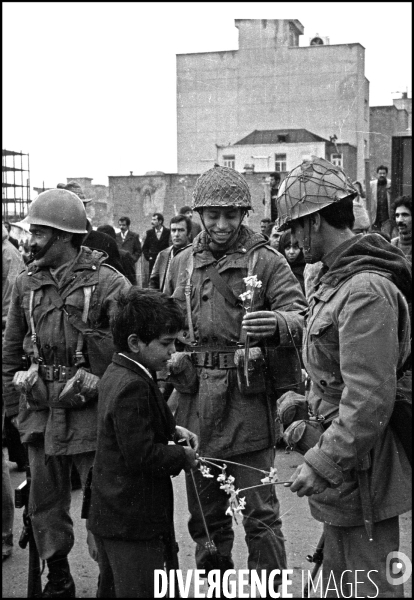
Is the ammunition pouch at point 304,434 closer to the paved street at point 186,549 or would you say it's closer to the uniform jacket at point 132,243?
the paved street at point 186,549

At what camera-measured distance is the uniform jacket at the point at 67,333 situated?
4555 millimetres

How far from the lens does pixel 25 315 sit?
15.7 ft

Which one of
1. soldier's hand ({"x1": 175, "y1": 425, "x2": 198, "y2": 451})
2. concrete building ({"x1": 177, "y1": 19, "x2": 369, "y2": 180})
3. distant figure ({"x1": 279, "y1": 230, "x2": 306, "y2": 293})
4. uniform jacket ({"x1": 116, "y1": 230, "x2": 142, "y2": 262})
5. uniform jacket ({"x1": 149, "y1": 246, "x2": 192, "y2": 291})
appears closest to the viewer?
soldier's hand ({"x1": 175, "y1": 425, "x2": 198, "y2": 451})

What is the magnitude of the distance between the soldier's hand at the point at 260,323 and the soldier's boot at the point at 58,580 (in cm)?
165

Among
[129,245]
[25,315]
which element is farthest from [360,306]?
[129,245]

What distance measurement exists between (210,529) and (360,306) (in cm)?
195

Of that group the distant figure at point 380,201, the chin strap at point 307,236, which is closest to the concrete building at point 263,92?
the distant figure at point 380,201

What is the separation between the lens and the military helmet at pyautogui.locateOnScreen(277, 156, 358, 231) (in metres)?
3.40

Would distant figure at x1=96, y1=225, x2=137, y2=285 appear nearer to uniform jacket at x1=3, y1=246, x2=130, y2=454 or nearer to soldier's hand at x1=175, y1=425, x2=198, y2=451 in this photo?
uniform jacket at x1=3, y1=246, x2=130, y2=454

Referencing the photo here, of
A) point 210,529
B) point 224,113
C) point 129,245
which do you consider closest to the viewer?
point 210,529

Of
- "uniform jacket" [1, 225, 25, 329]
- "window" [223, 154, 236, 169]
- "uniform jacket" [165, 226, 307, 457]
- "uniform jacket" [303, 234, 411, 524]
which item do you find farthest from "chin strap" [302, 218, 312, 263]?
"window" [223, 154, 236, 169]

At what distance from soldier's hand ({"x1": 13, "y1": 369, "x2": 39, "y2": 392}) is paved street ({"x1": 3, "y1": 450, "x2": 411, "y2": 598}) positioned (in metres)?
1.20

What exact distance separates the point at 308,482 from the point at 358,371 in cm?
44

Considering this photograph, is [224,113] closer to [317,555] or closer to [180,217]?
[180,217]
